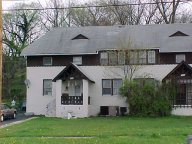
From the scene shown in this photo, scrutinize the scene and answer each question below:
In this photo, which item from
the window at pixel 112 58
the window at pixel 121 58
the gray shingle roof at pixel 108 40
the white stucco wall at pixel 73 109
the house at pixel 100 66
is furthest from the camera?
the gray shingle roof at pixel 108 40

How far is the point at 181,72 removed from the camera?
39.0 metres

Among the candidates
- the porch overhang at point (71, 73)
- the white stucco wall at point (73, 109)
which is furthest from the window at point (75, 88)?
the white stucco wall at point (73, 109)

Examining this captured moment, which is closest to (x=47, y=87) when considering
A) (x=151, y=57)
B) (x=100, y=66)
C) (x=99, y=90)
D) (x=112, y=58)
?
(x=99, y=90)

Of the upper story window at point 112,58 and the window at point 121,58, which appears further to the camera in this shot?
the upper story window at point 112,58

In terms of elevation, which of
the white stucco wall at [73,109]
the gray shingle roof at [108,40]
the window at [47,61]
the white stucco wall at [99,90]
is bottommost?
the white stucco wall at [73,109]

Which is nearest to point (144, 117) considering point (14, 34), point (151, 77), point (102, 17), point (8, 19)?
point (151, 77)

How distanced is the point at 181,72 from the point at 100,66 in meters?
7.61

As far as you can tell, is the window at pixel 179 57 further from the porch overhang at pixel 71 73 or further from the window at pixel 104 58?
the porch overhang at pixel 71 73

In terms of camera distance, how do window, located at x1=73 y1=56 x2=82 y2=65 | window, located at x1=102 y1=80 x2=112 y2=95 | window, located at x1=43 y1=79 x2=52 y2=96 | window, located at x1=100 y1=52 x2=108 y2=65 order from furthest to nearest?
window, located at x1=43 y1=79 x2=52 y2=96, window, located at x1=73 y1=56 x2=82 y2=65, window, located at x1=102 y1=80 x2=112 y2=95, window, located at x1=100 y1=52 x2=108 y2=65

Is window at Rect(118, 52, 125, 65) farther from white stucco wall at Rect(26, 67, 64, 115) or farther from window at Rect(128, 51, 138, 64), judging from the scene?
white stucco wall at Rect(26, 67, 64, 115)

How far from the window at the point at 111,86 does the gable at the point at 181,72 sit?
4958 millimetres

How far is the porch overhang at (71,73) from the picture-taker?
39.6 metres

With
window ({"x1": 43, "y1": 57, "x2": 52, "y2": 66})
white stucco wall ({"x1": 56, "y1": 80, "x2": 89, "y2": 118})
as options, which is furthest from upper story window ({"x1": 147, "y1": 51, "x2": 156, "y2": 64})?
window ({"x1": 43, "y1": 57, "x2": 52, "y2": 66})

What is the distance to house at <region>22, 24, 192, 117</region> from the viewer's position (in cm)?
3934
